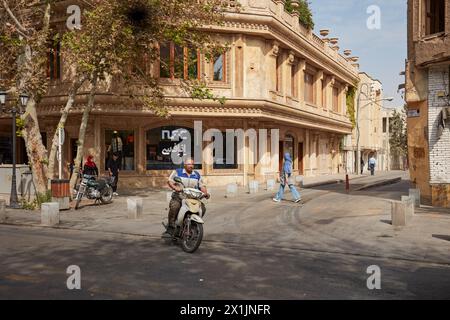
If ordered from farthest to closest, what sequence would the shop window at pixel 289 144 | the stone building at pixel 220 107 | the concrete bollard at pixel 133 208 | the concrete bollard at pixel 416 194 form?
the shop window at pixel 289 144 → the stone building at pixel 220 107 → the concrete bollard at pixel 416 194 → the concrete bollard at pixel 133 208

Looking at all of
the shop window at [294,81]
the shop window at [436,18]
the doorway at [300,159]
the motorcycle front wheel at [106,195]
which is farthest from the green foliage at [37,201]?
the doorway at [300,159]

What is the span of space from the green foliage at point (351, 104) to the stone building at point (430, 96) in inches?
1064

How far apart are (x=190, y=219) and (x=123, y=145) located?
1608cm

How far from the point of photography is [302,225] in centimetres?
1186

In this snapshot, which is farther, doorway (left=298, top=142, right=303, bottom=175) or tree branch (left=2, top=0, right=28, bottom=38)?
doorway (left=298, top=142, right=303, bottom=175)

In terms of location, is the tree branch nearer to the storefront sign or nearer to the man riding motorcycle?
the man riding motorcycle

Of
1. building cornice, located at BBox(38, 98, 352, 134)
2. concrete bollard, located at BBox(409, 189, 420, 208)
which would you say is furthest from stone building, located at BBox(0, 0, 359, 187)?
concrete bollard, located at BBox(409, 189, 420, 208)

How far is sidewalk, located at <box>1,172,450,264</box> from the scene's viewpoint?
9148 mm

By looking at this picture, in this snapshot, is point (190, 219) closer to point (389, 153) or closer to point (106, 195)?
point (106, 195)

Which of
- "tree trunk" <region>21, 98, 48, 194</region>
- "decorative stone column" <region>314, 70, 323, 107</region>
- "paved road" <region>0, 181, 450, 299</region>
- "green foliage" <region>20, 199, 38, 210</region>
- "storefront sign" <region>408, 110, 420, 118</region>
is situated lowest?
"paved road" <region>0, 181, 450, 299</region>

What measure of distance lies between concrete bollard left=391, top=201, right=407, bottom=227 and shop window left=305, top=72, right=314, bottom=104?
21.9 meters

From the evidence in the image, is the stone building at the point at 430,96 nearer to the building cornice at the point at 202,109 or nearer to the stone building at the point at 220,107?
the stone building at the point at 220,107

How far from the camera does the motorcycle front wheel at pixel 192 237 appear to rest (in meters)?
8.30
